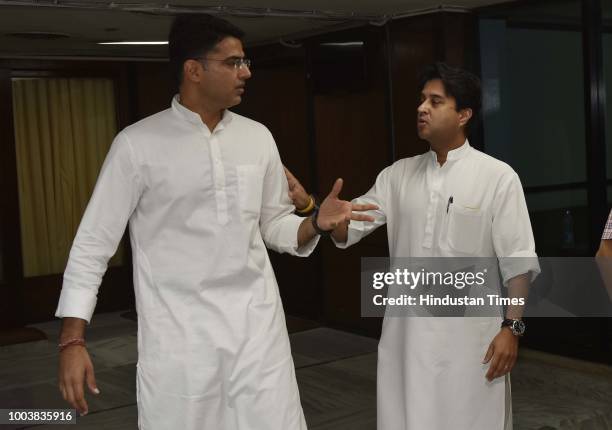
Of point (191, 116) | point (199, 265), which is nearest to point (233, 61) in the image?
point (191, 116)

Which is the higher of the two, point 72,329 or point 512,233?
point 512,233

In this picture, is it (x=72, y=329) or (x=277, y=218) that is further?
(x=277, y=218)

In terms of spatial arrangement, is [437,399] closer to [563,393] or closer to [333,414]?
[333,414]

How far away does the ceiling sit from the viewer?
4.70 m

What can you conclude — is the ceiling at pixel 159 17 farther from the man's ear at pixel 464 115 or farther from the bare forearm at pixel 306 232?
the bare forearm at pixel 306 232

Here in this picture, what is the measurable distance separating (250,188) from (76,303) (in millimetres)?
588

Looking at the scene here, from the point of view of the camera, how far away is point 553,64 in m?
5.25

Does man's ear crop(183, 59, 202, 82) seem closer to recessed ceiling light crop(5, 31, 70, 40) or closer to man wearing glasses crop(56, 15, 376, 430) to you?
man wearing glasses crop(56, 15, 376, 430)

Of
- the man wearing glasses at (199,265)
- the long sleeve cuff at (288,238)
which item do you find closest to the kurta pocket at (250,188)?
the man wearing glasses at (199,265)

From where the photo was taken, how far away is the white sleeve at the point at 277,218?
2.65 meters

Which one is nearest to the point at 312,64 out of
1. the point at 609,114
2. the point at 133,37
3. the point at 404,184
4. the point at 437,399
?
the point at 133,37

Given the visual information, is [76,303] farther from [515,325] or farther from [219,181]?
[515,325]

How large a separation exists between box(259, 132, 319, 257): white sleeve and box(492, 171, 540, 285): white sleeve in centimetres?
73

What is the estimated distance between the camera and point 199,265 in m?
2.47
